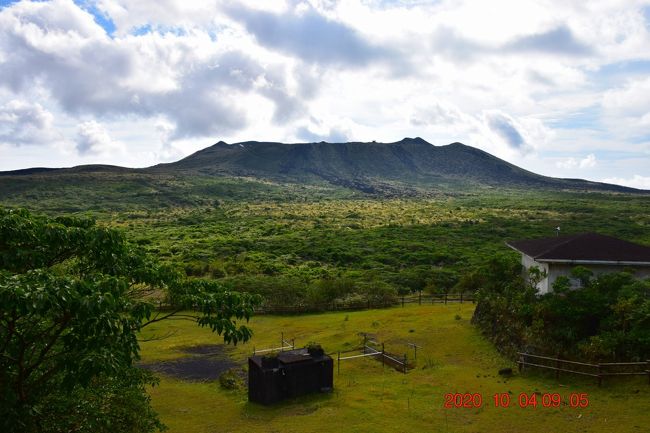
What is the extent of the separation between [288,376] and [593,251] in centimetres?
1814

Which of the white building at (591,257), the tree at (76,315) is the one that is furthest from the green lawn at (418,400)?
the tree at (76,315)

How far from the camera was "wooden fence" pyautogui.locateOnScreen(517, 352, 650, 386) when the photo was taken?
19.6 metres

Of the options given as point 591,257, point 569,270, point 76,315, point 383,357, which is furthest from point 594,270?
point 76,315

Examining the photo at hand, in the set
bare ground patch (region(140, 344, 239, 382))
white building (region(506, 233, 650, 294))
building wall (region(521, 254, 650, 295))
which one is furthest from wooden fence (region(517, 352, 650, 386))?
bare ground patch (region(140, 344, 239, 382))

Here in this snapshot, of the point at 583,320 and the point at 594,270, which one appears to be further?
the point at 594,270

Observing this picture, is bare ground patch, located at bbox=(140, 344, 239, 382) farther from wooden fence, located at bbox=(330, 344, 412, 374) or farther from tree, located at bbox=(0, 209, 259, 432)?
tree, located at bbox=(0, 209, 259, 432)

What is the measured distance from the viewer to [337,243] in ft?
258

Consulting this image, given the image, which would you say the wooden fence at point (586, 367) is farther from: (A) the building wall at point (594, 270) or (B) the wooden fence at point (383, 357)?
(A) the building wall at point (594, 270)

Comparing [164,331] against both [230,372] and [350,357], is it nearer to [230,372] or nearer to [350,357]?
[230,372]

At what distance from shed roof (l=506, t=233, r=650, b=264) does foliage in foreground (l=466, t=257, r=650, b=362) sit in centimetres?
134

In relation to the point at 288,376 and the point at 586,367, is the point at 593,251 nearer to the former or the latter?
the point at 586,367

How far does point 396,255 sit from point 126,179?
5443 inches

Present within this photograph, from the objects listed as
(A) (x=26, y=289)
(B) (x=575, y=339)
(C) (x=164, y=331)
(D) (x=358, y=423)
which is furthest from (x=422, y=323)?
(A) (x=26, y=289)

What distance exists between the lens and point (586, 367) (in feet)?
68.2
